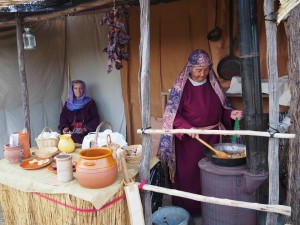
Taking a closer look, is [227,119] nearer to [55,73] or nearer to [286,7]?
[286,7]

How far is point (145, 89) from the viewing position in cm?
256

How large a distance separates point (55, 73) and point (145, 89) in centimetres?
430

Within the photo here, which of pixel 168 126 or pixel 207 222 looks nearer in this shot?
pixel 207 222

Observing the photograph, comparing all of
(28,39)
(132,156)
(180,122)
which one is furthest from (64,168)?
(28,39)

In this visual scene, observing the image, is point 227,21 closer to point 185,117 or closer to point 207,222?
point 185,117

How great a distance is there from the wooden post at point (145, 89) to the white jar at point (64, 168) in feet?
1.99

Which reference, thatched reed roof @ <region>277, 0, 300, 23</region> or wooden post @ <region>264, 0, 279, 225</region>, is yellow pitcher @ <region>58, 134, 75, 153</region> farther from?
thatched reed roof @ <region>277, 0, 300, 23</region>

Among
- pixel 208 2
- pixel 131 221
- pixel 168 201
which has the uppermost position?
pixel 208 2

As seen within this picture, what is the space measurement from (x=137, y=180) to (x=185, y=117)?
1.16 m

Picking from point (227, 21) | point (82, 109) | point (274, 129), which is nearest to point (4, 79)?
point (82, 109)

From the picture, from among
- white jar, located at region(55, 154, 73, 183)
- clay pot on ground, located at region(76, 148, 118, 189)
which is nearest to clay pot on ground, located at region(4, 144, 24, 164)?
white jar, located at region(55, 154, 73, 183)

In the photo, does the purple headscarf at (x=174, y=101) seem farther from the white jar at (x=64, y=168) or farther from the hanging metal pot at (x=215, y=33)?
the white jar at (x=64, y=168)

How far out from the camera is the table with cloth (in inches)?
91.1

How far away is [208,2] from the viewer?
14.3 feet
